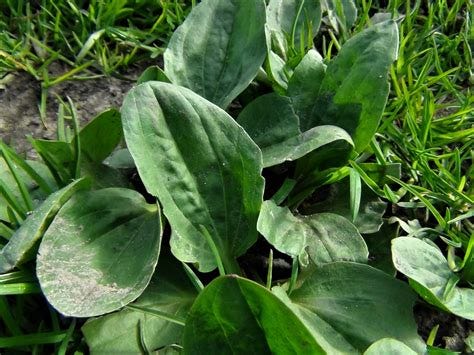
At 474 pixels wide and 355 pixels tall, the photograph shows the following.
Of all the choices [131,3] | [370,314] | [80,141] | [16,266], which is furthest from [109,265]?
[131,3]

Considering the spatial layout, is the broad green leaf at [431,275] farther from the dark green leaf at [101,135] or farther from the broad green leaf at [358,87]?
the dark green leaf at [101,135]

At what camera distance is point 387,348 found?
1.16 metres

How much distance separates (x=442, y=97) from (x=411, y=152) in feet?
0.97

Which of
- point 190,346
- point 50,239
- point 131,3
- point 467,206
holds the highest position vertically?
point 131,3

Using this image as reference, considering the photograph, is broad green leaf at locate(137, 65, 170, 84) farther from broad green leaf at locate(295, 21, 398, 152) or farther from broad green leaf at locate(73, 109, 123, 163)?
broad green leaf at locate(295, 21, 398, 152)

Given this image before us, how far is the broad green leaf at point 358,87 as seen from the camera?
1501mm

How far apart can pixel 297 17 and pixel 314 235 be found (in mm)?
689

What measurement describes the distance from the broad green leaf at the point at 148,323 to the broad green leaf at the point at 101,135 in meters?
0.33

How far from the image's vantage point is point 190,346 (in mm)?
1169

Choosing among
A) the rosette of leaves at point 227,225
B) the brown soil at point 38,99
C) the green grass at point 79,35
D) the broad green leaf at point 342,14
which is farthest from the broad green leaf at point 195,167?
the broad green leaf at point 342,14

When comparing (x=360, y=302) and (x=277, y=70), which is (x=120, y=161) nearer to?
(x=277, y=70)

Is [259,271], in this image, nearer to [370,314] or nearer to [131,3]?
[370,314]

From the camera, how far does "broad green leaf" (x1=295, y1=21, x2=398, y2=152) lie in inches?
59.1

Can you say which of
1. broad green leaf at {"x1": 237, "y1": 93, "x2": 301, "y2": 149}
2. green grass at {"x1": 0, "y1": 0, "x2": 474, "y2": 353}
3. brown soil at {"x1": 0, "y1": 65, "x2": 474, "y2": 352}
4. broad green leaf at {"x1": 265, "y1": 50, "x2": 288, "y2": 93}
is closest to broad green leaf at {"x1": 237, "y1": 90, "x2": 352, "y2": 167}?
broad green leaf at {"x1": 237, "y1": 93, "x2": 301, "y2": 149}
